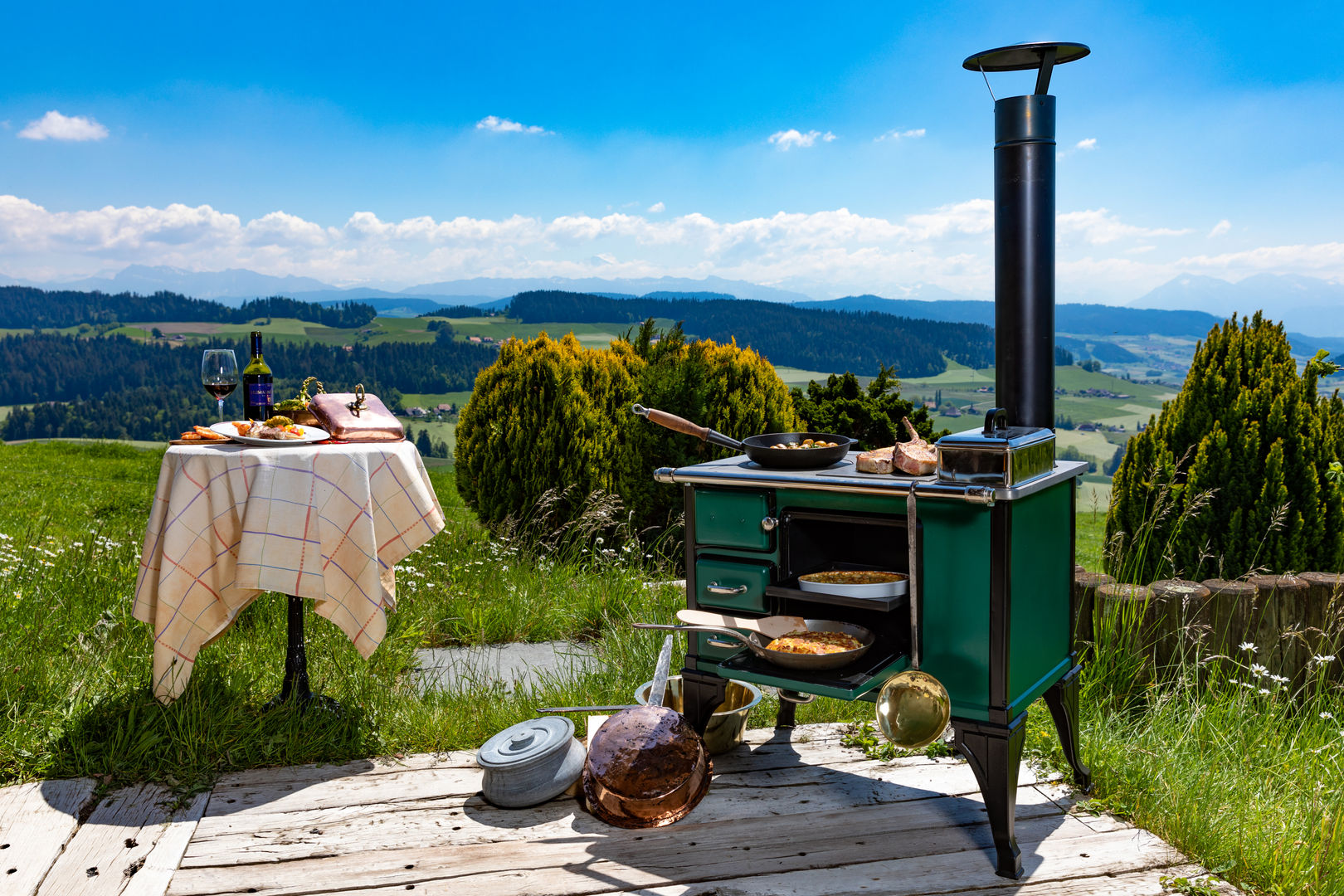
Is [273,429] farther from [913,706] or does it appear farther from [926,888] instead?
[926,888]

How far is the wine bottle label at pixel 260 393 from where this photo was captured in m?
3.27

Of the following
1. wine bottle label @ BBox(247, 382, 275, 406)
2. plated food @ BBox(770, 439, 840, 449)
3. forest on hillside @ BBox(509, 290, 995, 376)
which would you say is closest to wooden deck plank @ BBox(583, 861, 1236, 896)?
plated food @ BBox(770, 439, 840, 449)

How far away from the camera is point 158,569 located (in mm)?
2861

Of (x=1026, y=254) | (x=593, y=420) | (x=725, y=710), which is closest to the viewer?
(x=1026, y=254)

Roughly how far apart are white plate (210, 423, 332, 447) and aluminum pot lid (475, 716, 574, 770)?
1168mm

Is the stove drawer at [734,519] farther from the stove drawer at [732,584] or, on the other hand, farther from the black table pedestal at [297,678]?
the black table pedestal at [297,678]

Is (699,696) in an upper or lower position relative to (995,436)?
lower

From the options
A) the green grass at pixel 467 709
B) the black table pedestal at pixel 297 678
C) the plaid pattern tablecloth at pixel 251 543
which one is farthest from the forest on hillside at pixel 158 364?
the plaid pattern tablecloth at pixel 251 543

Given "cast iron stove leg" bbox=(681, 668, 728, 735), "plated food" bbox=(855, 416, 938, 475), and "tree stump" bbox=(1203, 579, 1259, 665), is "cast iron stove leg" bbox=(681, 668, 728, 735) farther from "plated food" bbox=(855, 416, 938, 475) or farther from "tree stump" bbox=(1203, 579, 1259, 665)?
"tree stump" bbox=(1203, 579, 1259, 665)

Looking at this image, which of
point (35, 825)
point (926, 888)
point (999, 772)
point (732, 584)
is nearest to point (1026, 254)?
point (732, 584)

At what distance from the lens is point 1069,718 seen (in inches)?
106

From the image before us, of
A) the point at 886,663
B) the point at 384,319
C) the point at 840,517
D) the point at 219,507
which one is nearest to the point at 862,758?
the point at 886,663

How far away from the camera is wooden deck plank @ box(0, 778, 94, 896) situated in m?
2.27

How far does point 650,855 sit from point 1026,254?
86.3 inches
